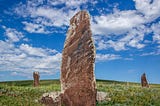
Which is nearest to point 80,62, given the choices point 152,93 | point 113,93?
point 113,93

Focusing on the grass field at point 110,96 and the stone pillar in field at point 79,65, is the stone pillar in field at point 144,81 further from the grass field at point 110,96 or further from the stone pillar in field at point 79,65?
the stone pillar in field at point 79,65

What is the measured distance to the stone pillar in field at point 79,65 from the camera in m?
27.3

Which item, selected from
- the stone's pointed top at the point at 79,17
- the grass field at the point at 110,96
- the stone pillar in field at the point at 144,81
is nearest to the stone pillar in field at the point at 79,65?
the stone's pointed top at the point at 79,17

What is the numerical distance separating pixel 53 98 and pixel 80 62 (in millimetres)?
4868

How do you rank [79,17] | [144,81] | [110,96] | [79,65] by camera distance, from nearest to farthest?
[79,65] → [79,17] → [110,96] → [144,81]

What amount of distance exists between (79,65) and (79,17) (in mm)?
4224

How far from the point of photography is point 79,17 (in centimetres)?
2959

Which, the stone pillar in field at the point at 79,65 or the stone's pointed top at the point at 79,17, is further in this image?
the stone's pointed top at the point at 79,17

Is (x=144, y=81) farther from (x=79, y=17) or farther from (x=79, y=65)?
(x=79, y=65)

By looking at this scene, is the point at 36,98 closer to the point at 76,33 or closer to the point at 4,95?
the point at 4,95

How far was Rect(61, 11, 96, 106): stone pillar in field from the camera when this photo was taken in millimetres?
27297

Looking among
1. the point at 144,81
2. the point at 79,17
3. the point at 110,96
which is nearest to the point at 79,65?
the point at 79,17

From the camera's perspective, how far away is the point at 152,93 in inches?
1388

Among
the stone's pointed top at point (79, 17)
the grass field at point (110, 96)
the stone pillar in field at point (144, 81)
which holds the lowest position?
the grass field at point (110, 96)
